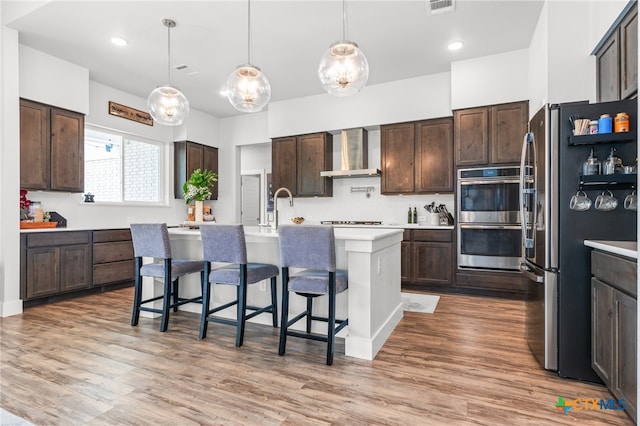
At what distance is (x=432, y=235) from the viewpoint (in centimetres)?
486

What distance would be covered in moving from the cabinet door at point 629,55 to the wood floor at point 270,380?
2.08m

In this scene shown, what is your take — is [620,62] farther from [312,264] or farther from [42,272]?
[42,272]

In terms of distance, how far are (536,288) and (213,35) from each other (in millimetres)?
Result: 3993

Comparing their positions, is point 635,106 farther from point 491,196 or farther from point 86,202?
point 86,202

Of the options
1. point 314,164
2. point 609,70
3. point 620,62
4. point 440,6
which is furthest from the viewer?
point 314,164

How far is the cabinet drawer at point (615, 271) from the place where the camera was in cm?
175

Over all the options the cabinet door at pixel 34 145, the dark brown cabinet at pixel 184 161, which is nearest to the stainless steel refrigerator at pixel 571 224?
the cabinet door at pixel 34 145

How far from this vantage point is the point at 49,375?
7.74 ft

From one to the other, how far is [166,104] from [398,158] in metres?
3.21

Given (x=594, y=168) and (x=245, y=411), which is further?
(x=594, y=168)

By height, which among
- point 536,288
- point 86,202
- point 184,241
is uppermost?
point 86,202

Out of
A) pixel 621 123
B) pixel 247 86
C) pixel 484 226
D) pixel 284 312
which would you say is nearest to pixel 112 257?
pixel 247 86

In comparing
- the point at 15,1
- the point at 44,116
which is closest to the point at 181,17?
the point at 15,1

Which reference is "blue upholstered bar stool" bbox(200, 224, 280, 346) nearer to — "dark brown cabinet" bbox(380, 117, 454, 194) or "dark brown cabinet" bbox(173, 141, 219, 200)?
"dark brown cabinet" bbox(380, 117, 454, 194)
